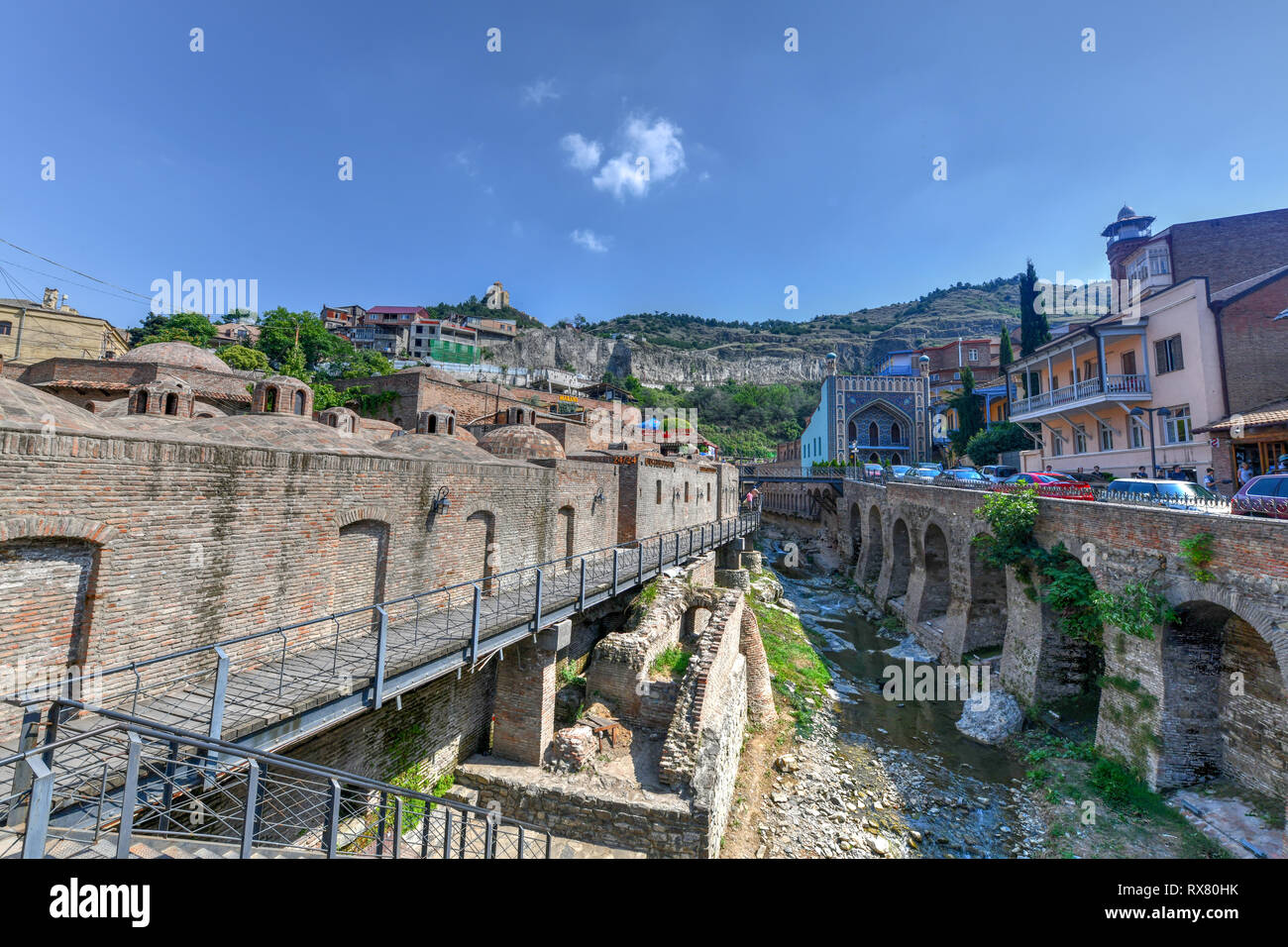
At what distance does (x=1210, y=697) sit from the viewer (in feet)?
34.0

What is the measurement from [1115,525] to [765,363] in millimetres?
99408

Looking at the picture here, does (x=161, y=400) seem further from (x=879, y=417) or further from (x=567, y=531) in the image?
(x=879, y=417)

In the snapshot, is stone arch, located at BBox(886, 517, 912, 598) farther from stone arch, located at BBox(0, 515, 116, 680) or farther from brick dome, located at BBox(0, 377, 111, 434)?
brick dome, located at BBox(0, 377, 111, 434)

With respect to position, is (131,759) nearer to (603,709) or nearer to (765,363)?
(603,709)

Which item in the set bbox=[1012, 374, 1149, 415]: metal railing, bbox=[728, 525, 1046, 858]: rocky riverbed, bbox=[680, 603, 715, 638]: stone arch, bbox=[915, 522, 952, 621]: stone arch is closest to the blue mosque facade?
bbox=[1012, 374, 1149, 415]: metal railing

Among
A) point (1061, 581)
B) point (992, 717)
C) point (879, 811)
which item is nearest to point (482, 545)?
point (879, 811)

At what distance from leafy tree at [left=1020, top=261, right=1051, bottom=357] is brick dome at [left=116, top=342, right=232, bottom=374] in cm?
4953

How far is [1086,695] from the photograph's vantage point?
13.7 meters

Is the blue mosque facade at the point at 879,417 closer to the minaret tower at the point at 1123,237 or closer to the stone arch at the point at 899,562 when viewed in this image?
the minaret tower at the point at 1123,237

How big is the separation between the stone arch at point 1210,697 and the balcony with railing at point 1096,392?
1543 cm

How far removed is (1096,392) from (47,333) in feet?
201

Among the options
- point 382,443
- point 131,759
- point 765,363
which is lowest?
point 131,759

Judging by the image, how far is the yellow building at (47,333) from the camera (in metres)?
34.7
